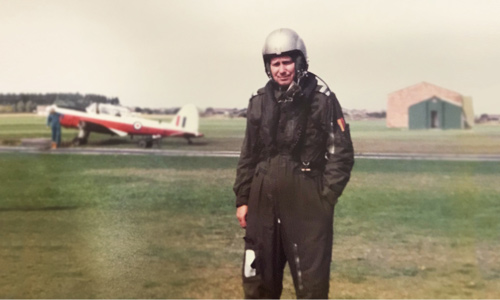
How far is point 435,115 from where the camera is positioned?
3512mm

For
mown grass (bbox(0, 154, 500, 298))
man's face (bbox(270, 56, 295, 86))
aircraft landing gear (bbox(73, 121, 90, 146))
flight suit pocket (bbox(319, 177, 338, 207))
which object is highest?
man's face (bbox(270, 56, 295, 86))

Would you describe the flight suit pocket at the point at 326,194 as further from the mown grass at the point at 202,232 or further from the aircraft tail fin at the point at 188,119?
the aircraft tail fin at the point at 188,119

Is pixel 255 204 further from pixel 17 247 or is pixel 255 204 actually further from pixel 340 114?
pixel 17 247

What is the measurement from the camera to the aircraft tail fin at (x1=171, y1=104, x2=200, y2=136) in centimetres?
362

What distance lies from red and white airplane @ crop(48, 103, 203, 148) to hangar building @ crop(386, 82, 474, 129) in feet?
3.86

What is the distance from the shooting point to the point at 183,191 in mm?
4754

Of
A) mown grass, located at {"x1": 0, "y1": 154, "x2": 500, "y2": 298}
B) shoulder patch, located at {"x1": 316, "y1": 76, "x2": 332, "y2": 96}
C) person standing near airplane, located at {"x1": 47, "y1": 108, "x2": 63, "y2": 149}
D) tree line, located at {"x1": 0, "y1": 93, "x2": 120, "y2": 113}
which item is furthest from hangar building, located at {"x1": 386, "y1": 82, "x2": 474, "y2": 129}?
person standing near airplane, located at {"x1": 47, "y1": 108, "x2": 63, "y2": 149}

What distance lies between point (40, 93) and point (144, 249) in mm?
1224

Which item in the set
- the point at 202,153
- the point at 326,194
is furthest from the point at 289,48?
the point at 202,153

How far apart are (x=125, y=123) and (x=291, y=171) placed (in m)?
2.08

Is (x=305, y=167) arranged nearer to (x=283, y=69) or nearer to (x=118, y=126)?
(x=283, y=69)

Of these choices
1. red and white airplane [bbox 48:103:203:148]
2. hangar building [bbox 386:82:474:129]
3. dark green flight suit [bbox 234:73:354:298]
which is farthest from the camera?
red and white airplane [bbox 48:103:203:148]

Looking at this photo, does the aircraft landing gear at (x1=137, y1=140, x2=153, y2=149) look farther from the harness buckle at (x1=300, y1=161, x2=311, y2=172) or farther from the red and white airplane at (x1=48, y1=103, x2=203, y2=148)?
the harness buckle at (x1=300, y1=161, x2=311, y2=172)

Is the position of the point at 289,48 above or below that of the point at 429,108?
above
